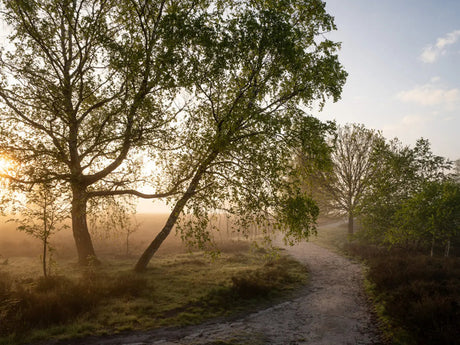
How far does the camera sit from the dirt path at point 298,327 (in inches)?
311

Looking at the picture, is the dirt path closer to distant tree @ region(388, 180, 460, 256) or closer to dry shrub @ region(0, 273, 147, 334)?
dry shrub @ region(0, 273, 147, 334)

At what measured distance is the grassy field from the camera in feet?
27.8

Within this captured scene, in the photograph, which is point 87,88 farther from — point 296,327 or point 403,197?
point 403,197

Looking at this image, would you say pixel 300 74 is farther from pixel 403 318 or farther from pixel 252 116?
pixel 403 318

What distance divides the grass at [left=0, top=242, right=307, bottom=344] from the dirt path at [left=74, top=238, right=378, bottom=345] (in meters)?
0.83

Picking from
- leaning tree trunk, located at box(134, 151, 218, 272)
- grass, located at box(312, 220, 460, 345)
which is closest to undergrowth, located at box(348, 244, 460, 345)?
grass, located at box(312, 220, 460, 345)

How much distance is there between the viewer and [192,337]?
8.12m

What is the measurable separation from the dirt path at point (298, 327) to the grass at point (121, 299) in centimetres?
83

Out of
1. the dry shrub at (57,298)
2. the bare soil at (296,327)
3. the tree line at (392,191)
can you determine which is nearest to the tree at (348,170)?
the tree line at (392,191)

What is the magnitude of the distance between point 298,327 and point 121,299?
23.3 feet

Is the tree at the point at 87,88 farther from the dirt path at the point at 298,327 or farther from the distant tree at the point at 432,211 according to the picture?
the distant tree at the point at 432,211

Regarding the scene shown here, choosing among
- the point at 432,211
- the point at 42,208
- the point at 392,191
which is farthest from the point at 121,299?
the point at 392,191

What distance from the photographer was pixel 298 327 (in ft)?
29.3

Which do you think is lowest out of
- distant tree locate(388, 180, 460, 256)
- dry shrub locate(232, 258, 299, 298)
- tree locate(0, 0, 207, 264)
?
dry shrub locate(232, 258, 299, 298)
